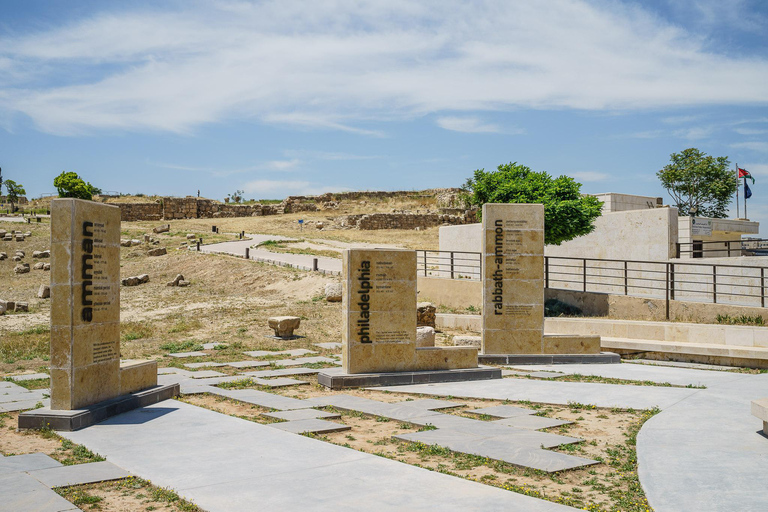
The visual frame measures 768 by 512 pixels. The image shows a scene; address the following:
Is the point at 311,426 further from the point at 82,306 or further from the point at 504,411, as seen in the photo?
the point at 82,306

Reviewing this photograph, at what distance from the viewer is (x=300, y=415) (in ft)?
26.8

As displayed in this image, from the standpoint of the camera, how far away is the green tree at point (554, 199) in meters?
21.1

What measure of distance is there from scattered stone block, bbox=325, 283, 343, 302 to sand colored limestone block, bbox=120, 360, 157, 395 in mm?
12088

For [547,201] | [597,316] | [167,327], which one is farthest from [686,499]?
[547,201]

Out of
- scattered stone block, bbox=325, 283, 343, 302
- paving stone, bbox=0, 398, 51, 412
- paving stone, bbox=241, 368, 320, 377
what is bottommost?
paving stone, bbox=241, 368, 320, 377

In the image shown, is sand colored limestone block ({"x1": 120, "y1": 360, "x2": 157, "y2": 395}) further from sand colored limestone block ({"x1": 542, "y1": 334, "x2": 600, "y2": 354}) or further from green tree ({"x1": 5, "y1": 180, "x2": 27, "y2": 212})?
green tree ({"x1": 5, "y1": 180, "x2": 27, "y2": 212})

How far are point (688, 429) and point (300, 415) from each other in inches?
173

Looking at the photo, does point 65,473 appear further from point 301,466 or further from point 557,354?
point 557,354

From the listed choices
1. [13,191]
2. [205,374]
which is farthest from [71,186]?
[205,374]

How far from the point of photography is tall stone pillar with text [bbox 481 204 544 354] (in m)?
12.9

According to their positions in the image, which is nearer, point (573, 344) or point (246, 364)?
point (246, 364)

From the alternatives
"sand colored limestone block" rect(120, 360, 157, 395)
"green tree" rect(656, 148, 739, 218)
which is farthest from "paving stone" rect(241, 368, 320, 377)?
"green tree" rect(656, 148, 739, 218)

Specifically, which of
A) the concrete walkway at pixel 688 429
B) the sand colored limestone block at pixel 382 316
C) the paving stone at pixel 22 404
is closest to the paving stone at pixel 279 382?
the sand colored limestone block at pixel 382 316

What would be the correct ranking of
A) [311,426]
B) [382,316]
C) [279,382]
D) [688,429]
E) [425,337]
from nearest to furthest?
[688,429], [311,426], [279,382], [382,316], [425,337]
